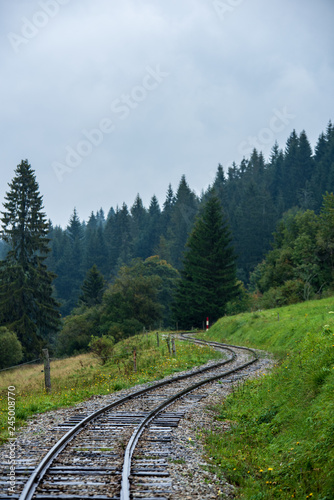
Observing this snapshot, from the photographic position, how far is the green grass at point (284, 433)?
6.71 meters

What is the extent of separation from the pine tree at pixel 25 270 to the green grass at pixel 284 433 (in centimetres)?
3711

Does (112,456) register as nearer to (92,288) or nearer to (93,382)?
(93,382)

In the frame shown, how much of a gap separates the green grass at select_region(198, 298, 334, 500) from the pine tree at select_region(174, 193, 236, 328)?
139 feet

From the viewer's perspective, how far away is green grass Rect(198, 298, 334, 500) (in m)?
6.71

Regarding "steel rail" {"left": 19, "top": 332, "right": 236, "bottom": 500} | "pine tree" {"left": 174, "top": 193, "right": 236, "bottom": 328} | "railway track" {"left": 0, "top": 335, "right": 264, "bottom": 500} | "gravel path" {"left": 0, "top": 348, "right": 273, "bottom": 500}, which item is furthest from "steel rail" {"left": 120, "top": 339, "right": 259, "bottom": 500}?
"pine tree" {"left": 174, "top": 193, "right": 236, "bottom": 328}

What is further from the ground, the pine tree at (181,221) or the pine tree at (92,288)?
the pine tree at (181,221)

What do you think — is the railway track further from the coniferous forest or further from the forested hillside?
the forested hillside

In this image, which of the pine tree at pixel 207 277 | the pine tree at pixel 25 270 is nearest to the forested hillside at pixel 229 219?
the pine tree at pixel 207 277

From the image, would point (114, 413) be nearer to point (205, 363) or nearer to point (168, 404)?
point (168, 404)

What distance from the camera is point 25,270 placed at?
4984cm

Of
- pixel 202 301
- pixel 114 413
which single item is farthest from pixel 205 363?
pixel 202 301

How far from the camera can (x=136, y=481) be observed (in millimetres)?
6988

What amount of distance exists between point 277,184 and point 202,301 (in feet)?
319

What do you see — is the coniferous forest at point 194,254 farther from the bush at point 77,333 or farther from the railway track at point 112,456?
the railway track at point 112,456
